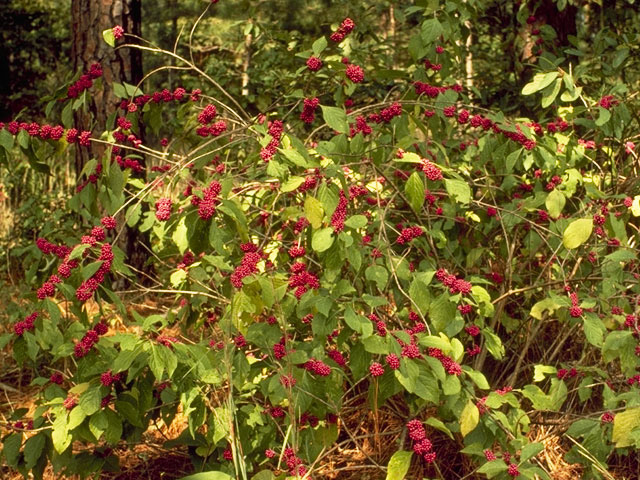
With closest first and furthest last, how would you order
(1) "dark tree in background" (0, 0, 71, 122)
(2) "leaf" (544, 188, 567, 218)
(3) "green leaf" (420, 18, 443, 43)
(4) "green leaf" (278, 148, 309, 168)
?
1. (4) "green leaf" (278, 148, 309, 168)
2. (2) "leaf" (544, 188, 567, 218)
3. (3) "green leaf" (420, 18, 443, 43)
4. (1) "dark tree in background" (0, 0, 71, 122)

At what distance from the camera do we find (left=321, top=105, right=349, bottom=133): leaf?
2.00 m

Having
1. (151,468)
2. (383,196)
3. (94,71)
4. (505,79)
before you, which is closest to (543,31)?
(505,79)

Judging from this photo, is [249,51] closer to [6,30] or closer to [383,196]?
[6,30]

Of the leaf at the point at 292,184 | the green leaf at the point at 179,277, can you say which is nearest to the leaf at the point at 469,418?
the leaf at the point at 292,184

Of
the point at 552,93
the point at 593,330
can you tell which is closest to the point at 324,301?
the point at 593,330

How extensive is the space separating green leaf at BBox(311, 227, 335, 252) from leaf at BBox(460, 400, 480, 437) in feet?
2.04

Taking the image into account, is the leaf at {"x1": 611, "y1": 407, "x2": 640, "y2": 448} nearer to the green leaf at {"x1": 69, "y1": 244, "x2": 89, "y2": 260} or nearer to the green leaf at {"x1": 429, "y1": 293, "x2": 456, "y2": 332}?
the green leaf at {"x1": 429, "y1": 293, "x2": 456, "y2": 332}

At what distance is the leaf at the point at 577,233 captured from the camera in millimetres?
2059

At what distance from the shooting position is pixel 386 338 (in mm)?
1899

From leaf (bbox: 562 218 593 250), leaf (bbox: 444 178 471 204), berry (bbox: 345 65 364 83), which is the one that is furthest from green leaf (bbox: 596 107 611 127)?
berry (bbox: 345 65 364 83)

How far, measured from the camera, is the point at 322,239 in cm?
182

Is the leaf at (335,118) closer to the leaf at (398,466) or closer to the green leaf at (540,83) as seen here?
the green leaf at (540,83)

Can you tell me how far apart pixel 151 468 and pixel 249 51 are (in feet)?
32.4

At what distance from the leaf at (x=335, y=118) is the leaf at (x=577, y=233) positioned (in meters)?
0.69
